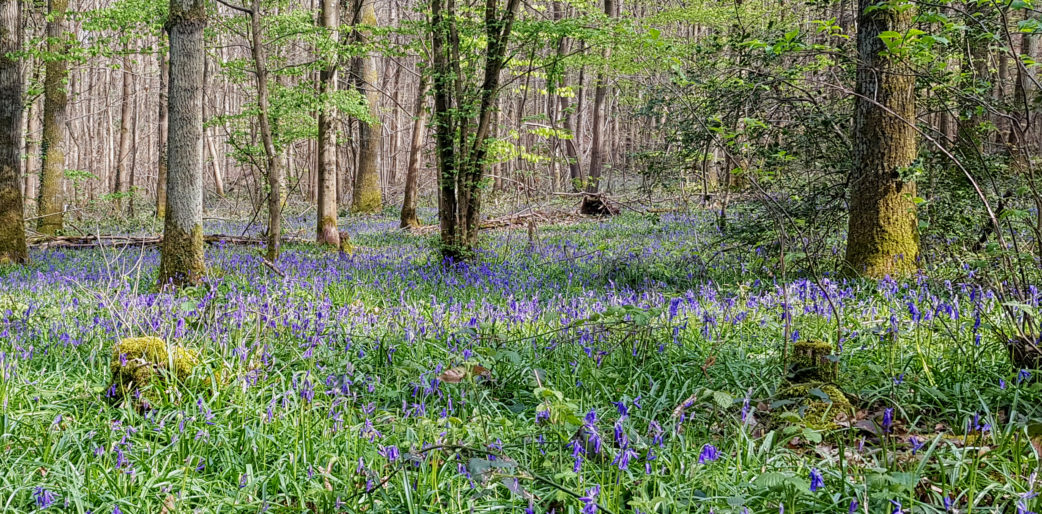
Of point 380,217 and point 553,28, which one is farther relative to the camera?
point 380,217

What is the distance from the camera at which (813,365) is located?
12.5 feet

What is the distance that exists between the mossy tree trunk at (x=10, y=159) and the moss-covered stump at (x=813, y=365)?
11.4 metres

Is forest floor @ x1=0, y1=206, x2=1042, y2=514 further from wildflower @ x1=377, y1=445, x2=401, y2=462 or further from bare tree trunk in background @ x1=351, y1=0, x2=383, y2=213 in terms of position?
bare tree trunk in background @ x1=351, y1=0, x2=383, y2=213

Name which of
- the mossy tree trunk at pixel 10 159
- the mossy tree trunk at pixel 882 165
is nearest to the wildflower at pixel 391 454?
the mossy tree trunk at pixel 882 165

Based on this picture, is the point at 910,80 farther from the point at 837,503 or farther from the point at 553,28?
the point at 837,503

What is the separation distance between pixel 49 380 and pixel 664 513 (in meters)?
3.95

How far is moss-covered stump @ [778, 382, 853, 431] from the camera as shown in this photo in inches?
130

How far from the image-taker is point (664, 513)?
2588 millimetres

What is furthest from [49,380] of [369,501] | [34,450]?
[369,501]

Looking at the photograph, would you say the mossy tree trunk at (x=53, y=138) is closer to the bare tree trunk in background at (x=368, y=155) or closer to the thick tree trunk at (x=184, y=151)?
the bare tree trunk in background at (x=368, y=155)

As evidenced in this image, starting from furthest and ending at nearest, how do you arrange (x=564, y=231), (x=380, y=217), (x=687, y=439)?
(x=380, y=217)
(x=564, y=231)
(x=687, y=439)

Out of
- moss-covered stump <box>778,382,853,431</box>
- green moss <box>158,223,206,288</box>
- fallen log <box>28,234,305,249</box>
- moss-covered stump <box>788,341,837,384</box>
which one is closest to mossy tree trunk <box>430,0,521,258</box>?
green moss <box>158,223,206,288</box>

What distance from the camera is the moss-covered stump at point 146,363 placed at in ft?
12.7

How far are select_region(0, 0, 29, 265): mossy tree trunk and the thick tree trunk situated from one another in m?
4.87
